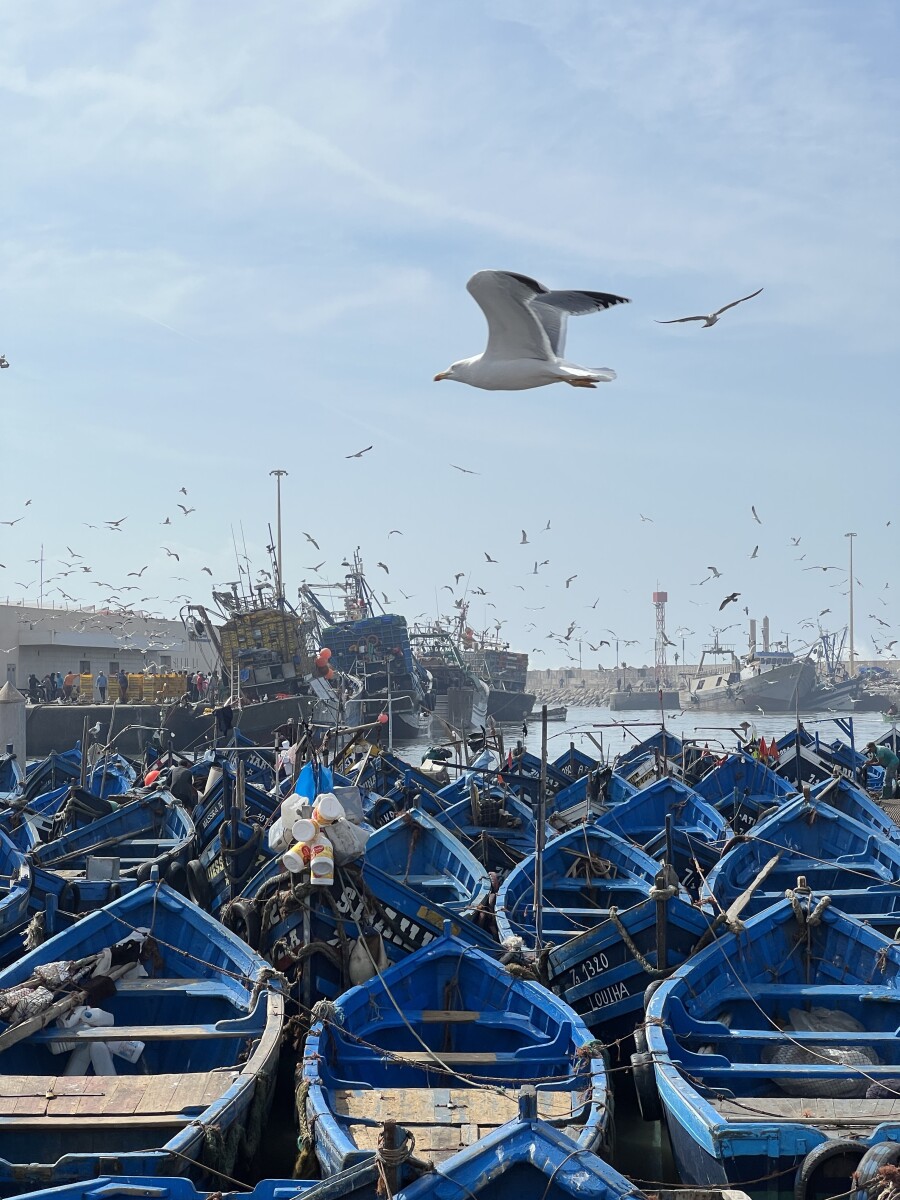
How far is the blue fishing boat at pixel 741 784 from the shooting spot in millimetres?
23781

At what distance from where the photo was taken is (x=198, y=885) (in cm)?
1521

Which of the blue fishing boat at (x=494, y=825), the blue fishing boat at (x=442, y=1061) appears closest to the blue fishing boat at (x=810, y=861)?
the blue fishing boat at (x=494, y=825)

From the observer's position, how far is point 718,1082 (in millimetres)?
8812

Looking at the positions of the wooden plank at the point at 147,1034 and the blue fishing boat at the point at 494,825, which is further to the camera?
the blue fishing boat at the point at 494,825

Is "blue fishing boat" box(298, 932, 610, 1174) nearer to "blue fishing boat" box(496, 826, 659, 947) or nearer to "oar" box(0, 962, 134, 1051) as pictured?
"oar" box(0, 962, 134, 1051)

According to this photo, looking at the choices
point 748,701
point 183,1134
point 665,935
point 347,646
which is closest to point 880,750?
point 665,935

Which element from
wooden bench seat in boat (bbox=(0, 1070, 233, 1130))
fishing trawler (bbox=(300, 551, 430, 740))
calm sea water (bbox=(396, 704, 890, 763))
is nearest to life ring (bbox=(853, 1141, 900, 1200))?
wooden bench seat in boat (bbox=(0, 1070, 233, 1130))

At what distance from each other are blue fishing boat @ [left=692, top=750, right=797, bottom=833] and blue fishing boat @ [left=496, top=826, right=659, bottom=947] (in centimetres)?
837

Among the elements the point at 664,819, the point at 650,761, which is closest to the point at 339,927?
the point at 664,819

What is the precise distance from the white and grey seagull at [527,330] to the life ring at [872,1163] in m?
5.89

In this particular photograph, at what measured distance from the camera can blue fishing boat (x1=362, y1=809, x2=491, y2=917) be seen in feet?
50.5

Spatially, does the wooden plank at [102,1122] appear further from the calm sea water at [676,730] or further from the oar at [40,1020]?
the calm sea water at [676,730]

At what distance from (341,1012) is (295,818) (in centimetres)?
195

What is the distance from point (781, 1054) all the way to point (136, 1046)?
5508 mm
